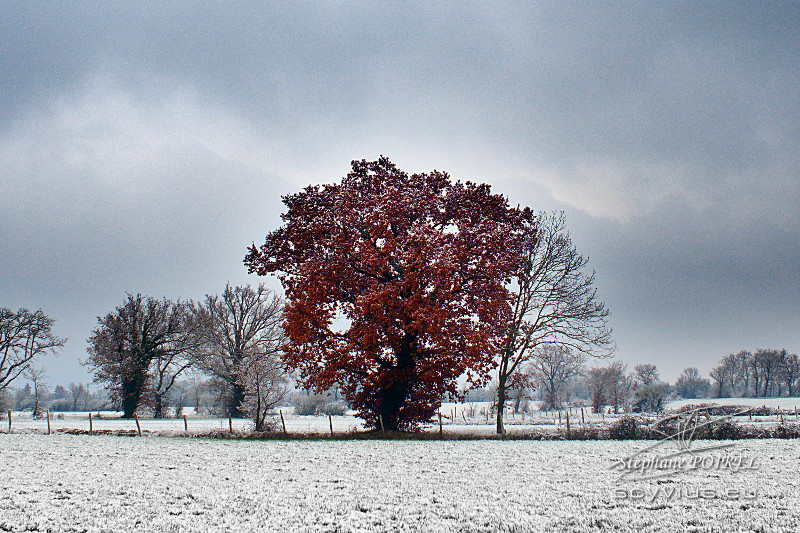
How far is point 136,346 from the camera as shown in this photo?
61.2 m

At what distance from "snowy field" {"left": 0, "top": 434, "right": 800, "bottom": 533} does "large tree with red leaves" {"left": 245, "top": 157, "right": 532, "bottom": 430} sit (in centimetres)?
707

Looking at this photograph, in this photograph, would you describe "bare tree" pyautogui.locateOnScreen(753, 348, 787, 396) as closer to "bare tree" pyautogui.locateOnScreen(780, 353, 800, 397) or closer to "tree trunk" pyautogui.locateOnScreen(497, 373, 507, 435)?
"bare tree" pyautogui.locateOnScreen(780, 353, 800, 397)

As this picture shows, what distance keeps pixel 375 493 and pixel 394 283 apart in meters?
15.8

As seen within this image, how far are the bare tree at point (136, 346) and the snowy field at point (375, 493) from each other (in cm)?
4002

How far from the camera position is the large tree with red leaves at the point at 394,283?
90.7 feet

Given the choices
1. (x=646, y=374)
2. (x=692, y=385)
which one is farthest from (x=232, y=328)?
(x=692, y=385)

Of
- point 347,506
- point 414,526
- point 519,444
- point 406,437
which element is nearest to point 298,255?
point 406,437

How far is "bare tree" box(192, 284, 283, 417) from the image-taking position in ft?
204

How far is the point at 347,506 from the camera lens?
11.2 m

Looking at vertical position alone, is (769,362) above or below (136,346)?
below

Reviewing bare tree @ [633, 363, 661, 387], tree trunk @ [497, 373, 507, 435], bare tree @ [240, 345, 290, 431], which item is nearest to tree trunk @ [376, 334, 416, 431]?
tree trunk @ [497, 373, 507, 435]

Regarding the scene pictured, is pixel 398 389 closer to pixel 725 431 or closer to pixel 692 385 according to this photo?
pixel 725 431

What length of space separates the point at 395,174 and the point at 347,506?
76.6 feet

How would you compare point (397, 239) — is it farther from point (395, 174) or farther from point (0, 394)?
point (0, 394)
